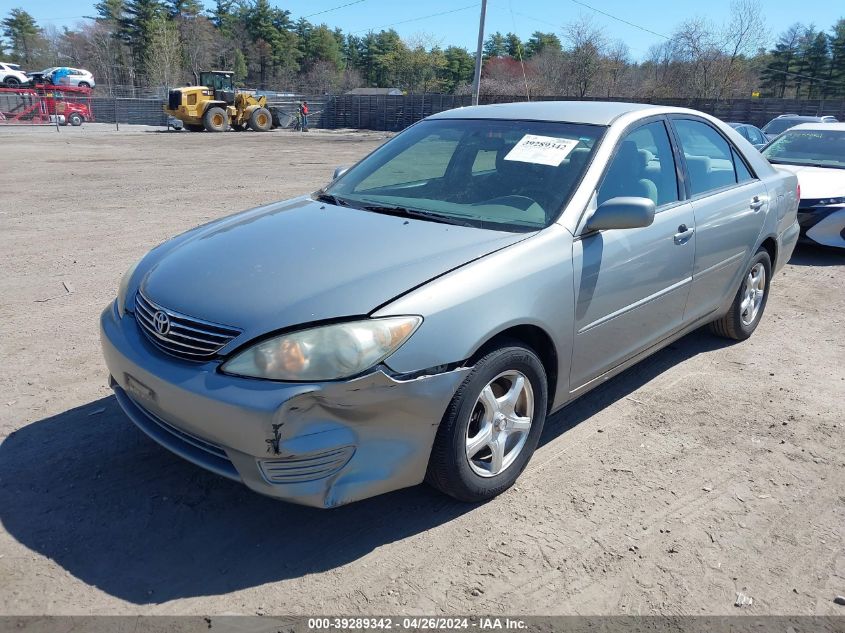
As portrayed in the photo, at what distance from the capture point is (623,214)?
3.05 meters

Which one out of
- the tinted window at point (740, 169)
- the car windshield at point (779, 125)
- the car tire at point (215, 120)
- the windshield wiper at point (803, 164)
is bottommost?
the car tire at point (215, 120)

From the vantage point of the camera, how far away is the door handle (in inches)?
147

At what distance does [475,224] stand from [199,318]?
1.35m

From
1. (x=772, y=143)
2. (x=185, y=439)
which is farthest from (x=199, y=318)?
(x=772, y=143)

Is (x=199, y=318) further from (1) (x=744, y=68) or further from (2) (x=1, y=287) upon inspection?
(1) (x=744, y=68)

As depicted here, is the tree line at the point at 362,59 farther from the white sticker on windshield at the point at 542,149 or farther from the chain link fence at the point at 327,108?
the white sticker on windshield at the point at 542,149

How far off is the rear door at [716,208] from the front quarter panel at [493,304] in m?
1.37

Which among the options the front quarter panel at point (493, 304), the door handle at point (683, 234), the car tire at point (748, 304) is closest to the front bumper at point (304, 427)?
the front quarter panel at point (493, 304)

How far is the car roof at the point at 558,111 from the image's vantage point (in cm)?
370

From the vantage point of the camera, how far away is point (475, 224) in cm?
317

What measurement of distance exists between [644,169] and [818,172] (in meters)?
5.96

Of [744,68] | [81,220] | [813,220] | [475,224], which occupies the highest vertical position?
[744,68]

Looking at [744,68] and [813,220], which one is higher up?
[744,68]

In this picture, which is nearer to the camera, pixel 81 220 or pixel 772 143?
pixel 81 220
